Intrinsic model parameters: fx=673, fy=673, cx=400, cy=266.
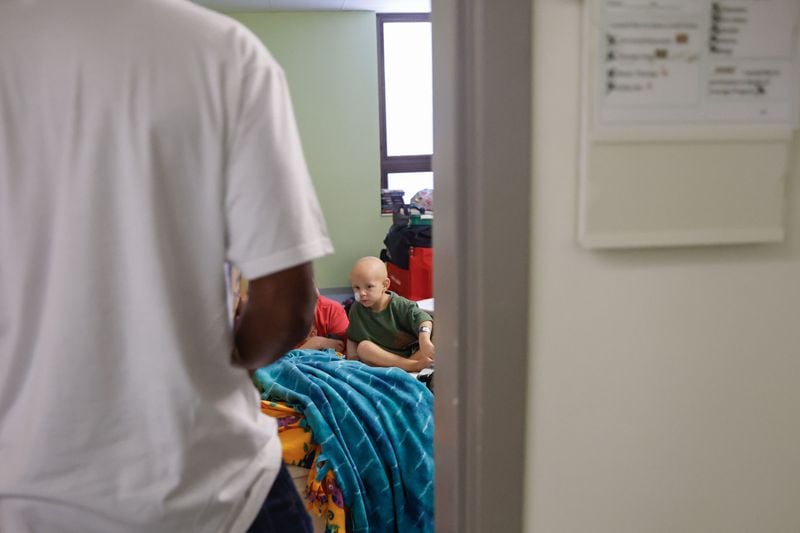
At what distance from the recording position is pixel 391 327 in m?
2.71

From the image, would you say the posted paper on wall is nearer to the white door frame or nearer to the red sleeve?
the white door frame

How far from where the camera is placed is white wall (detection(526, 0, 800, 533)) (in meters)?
0.81

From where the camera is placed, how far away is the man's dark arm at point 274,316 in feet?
2.50

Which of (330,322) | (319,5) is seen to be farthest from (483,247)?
(319,5)

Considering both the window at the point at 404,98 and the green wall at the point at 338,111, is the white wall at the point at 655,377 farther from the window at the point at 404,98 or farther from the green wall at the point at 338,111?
the window at the point at 404,98

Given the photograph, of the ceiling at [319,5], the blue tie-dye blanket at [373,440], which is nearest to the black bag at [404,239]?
the ceiling at [319,5]

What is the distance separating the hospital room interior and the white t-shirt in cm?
21

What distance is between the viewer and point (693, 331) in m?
0.86

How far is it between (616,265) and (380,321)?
1.95m

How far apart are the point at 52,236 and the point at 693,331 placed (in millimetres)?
759

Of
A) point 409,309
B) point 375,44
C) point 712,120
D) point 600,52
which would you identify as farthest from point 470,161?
point 375,44

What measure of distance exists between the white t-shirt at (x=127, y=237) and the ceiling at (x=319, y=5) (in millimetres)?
3682

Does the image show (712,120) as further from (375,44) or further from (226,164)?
(375,44)

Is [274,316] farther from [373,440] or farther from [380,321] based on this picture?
[380,321]
